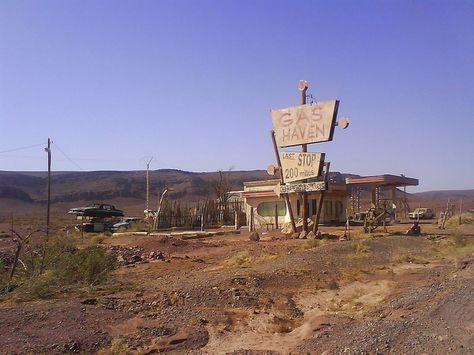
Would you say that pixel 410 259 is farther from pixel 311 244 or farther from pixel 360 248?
pixel 311 244

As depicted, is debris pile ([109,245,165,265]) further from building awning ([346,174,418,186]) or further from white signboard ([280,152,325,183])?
building awning ([346,174,418,186])

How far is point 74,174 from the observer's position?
159125 millimetres

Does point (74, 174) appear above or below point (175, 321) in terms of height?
above

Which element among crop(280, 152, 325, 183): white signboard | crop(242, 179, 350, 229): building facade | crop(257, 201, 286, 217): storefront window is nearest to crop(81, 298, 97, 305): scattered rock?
crop(280, 152, 325, 183): white signboard

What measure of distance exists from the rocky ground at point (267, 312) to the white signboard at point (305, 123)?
26.3ft

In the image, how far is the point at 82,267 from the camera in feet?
48.1

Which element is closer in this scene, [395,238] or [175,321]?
[175,321]

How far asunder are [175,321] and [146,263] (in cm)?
1119

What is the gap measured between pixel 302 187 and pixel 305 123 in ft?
9.51

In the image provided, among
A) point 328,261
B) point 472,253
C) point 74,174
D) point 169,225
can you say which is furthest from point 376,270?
point 74,174

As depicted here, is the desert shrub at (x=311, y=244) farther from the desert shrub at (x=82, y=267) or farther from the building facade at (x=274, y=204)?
the building facade at (x=274, y=204)

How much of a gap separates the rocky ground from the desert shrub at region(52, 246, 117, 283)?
52 cm

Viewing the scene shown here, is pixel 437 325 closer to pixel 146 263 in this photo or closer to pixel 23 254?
pixel 23 254

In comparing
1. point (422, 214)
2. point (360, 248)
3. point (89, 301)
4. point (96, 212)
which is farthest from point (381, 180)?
point (89, 301)
